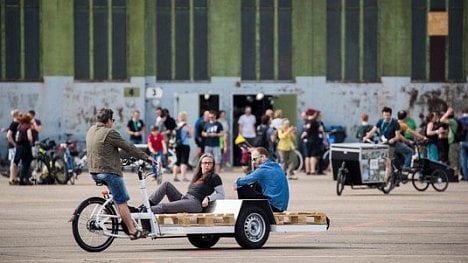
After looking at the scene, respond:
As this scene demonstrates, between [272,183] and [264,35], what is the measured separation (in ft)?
110

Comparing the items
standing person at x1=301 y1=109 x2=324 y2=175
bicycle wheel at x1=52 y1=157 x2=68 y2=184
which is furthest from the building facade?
bicycle wheel at x1=52 y1=157 x2=68 y2=184

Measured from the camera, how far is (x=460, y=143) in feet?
141

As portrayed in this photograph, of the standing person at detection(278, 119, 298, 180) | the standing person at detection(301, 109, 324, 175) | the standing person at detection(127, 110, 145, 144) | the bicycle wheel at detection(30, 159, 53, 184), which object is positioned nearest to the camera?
the bicycle wheel at detection(30, 159, 53, 184)

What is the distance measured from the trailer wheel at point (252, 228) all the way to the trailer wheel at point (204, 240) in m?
0.48

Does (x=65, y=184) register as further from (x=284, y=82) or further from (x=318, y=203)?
(x=284, y=82)

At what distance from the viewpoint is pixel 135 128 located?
5028 centimetres

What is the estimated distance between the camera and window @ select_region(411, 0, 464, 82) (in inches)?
2174

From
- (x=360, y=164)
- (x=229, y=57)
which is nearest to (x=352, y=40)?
(x=229, y=57)

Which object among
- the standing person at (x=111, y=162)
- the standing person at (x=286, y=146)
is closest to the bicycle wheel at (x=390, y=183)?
the standing person at (x=286, y=146)

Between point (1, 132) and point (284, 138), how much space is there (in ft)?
38.5

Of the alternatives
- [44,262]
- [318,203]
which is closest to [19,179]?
[318,203]

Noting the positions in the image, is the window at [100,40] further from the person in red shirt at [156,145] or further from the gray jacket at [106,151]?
the gray jacket at [106,151]

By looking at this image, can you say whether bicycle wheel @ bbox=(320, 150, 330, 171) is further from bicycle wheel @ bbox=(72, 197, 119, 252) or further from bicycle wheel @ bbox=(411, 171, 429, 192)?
bicycle wheel @ bbox=(72, 197, 119, 252)

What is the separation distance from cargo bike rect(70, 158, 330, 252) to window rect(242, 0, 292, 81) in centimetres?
3403
